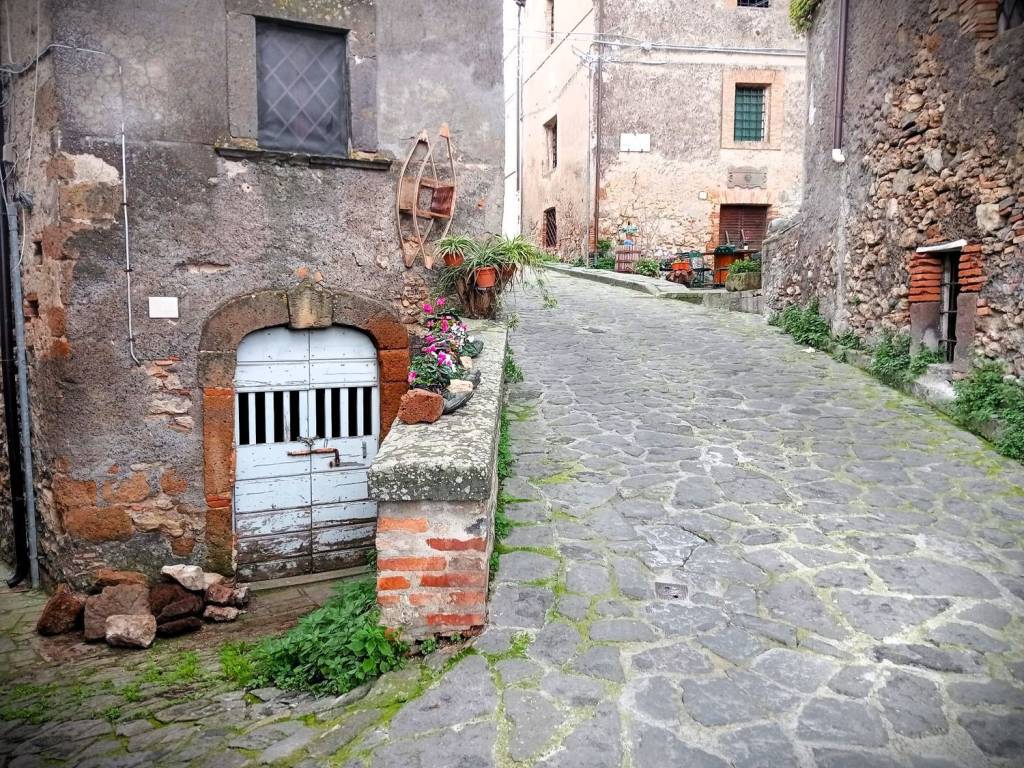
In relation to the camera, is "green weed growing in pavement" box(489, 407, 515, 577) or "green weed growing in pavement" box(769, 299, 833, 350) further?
"green weed growing in pavement" box(769, 299, 833, 350)

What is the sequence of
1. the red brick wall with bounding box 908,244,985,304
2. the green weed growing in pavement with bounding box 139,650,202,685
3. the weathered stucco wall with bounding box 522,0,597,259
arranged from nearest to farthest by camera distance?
the green weed growing in pavement with bounding box 139,650,202,685 < the red brick wall with bounding box 908,244,985,304 < the weathered stucco wall with bounding box 522,0,597,259

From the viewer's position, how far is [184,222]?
216 inches

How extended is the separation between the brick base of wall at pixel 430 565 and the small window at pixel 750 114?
15892 mm

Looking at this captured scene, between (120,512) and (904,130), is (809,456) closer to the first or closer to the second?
(904,130)

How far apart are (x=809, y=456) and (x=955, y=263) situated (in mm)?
2866

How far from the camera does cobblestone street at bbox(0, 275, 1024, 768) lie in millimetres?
2580

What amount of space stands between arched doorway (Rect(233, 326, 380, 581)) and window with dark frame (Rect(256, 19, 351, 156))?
1.64m

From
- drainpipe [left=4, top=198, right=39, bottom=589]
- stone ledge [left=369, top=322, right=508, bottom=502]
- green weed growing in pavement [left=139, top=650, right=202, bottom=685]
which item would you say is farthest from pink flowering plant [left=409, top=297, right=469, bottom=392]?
drainpipe [left=4, top=198, right=39, bottom=589]

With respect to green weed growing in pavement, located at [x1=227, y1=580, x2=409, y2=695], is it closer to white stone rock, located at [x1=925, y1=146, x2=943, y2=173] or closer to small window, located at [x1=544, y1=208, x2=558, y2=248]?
white stone rock, located at [x1=925, y1=146, x2=943, y2=173]

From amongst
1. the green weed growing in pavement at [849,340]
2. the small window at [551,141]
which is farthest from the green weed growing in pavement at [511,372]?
the small window at [551,141]

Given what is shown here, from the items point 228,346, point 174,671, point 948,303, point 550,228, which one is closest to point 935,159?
point 948,303

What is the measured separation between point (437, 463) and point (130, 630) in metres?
3.25

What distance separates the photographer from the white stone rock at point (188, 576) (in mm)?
5547

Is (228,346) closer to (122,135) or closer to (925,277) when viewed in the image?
(122,135)
